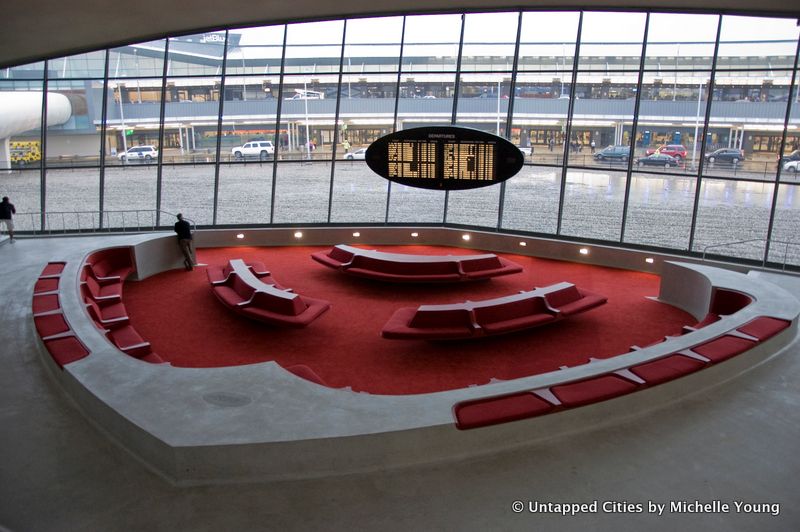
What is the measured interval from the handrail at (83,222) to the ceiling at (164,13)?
366cm

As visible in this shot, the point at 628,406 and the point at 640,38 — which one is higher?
the point at 640,38

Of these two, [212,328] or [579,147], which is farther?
[579,147]

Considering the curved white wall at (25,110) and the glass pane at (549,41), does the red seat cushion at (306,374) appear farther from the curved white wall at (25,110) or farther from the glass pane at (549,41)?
the curved white wall at (25,110)

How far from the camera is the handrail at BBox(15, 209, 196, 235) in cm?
1473

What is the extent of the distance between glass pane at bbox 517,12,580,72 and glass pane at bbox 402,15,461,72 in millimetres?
1626

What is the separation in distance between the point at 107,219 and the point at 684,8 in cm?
1428

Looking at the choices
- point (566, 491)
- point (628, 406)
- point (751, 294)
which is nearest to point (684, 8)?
point (751, 294)

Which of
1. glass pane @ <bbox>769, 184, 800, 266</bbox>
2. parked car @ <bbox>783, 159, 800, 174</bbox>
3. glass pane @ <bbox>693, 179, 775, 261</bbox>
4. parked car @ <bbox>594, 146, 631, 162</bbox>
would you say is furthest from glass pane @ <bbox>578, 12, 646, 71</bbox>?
glass pane @ <bbox>769, 184, 800, 266</bbox>

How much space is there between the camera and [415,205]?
62.2ft

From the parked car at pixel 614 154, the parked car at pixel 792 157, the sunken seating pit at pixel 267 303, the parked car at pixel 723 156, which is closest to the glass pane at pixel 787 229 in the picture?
the parked car at pixel 792 157

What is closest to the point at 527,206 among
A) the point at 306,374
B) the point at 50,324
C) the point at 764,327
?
the point at 764,327

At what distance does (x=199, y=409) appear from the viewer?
4.80 metres

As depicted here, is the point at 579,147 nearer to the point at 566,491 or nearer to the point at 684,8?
the point at 684,8

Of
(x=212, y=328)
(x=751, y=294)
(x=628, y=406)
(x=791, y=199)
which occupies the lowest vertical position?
(x=212, y=328)
